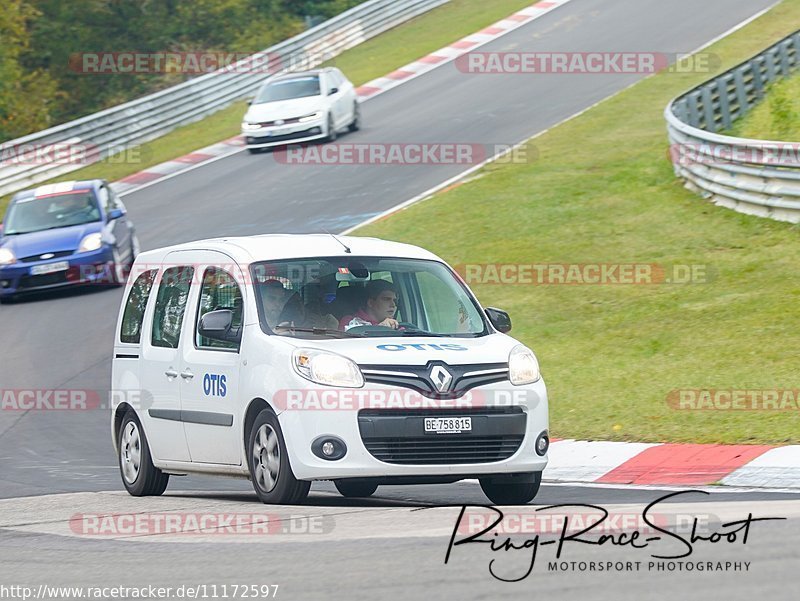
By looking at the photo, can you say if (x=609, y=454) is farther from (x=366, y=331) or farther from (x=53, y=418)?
(x=53, y=418)

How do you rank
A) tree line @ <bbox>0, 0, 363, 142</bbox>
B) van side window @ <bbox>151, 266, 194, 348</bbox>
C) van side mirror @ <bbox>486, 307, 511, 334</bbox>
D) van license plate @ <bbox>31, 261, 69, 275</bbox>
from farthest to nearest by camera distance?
1. tree line @ <bbox>0, 0, 363, 142</bbox>
2. van license plate @ <bbox>31, 261, 69, 275</bbox>
3. van side window @ <bbox>151, 266, 194, 348</bbox>
4. van side mirror @ <bbox>486, 307, 511, 334</bbox>

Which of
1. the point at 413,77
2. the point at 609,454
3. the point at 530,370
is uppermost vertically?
the point at 530,370

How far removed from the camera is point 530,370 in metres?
9.38

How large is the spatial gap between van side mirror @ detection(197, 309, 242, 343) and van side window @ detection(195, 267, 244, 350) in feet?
0.21

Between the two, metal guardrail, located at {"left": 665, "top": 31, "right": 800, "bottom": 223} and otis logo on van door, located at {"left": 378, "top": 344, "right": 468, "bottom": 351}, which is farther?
metal guardrail, located at {"left": 665, "top": 31, "right": 800, "bottom": 223}

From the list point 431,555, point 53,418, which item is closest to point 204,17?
point 53,418

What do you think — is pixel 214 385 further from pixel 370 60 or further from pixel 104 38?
pixel 104 38

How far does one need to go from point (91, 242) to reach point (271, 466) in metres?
13.6

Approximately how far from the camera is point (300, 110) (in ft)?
100

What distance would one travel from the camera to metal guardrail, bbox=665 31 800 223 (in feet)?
62.2

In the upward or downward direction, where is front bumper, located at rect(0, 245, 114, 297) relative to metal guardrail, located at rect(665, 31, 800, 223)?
downward

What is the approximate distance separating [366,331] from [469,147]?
19885 millimetres

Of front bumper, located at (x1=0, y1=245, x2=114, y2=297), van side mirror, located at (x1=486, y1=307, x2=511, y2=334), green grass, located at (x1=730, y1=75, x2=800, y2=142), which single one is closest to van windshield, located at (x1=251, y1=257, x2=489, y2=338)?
van side mirror, located at (x1=486, y1=307, x2=511, y2=334)

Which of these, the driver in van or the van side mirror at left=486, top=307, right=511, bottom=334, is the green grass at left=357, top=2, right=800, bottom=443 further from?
the driver in van
